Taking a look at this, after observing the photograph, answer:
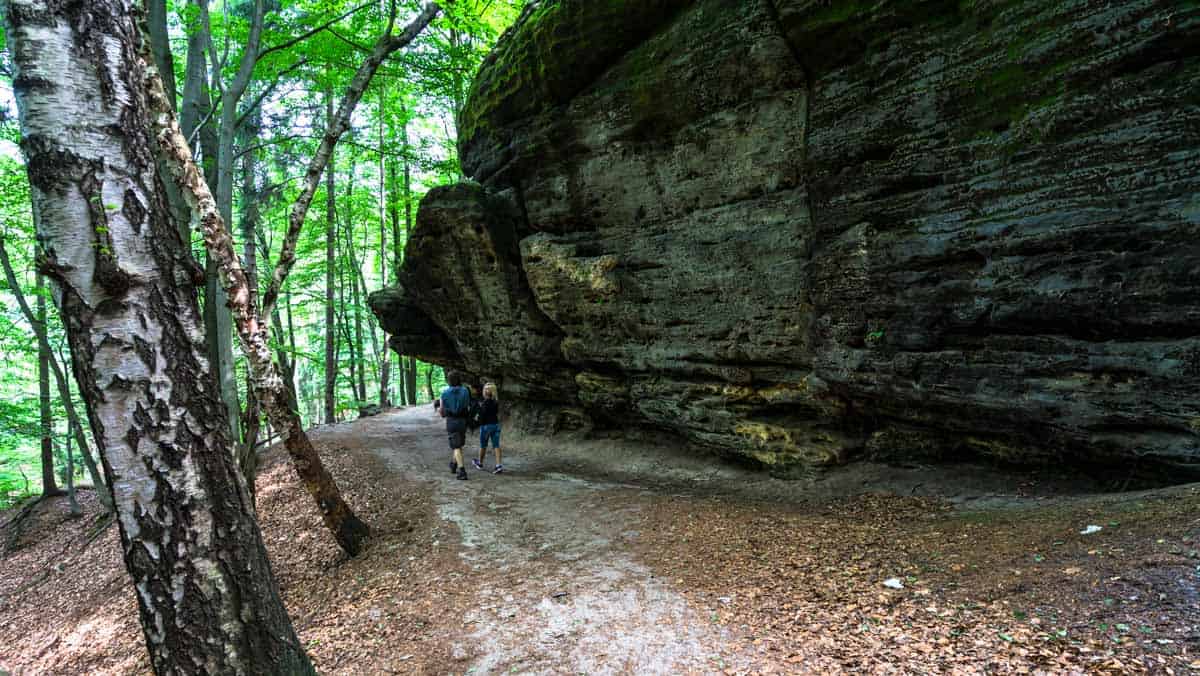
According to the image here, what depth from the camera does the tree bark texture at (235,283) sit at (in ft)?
22.2

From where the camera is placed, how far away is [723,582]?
569 centimetres

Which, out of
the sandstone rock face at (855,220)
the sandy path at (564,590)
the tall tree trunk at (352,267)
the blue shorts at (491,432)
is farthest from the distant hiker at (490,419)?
the tall tree trunk at (352,267)

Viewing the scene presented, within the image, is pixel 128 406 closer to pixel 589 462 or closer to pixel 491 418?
pixel 491 418

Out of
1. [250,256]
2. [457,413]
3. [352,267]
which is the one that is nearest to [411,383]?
[352,267]

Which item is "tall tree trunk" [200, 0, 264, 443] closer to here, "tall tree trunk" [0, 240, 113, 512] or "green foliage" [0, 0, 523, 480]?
"green foliage" [0, 0, 523, 480]

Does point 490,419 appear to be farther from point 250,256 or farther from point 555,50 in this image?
point 555,50

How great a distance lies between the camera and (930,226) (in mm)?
7586

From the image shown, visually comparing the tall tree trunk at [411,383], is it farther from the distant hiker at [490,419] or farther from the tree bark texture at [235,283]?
the tree bark texture at [235,283]

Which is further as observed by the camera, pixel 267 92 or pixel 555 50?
pixel 267 92

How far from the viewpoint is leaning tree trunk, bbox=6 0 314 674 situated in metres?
2.96

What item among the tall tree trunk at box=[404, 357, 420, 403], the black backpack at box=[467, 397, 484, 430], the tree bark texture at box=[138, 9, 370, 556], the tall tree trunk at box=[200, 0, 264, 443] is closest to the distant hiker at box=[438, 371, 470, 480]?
the black backpack at box=[467, 397, 484, 430]

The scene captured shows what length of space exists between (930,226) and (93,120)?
879 cm

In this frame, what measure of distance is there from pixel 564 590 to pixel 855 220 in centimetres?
678

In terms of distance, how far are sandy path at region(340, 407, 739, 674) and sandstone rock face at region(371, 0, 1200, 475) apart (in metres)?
3.41
